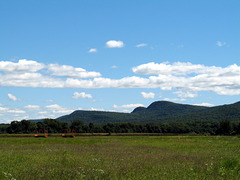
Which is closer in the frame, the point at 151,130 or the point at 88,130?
the point at 88,130

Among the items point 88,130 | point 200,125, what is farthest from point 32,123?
point 200,125

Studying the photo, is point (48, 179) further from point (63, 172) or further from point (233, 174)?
point (233, 174)

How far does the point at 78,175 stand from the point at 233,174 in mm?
7529

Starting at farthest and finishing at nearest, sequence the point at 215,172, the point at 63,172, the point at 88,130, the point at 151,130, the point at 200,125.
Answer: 1. the point at 200,125
2. the point at 151,130
3. the point at 88,130
4. the point at 215,172
5. the point at 63,172

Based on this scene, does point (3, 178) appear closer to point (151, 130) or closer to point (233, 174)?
point (233, 174)

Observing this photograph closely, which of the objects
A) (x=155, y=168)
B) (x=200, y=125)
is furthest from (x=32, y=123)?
(x=155, y=168)

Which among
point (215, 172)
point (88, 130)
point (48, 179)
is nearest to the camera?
point (48, 179)

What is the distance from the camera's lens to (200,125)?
533 ft

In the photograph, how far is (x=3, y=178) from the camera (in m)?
12.7

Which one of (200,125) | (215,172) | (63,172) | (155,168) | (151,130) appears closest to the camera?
(63,172)

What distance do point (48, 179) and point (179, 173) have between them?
6.40 m

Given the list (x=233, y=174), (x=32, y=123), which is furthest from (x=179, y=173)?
(x=32, y=123)

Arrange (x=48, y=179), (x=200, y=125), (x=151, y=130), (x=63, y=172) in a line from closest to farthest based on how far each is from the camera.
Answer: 1. (x=48, y=179)
2. (x=63, y=172)
3. (x=151, y=130)
4. (x=200, y=125)

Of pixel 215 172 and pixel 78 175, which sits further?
pixel 215 172
